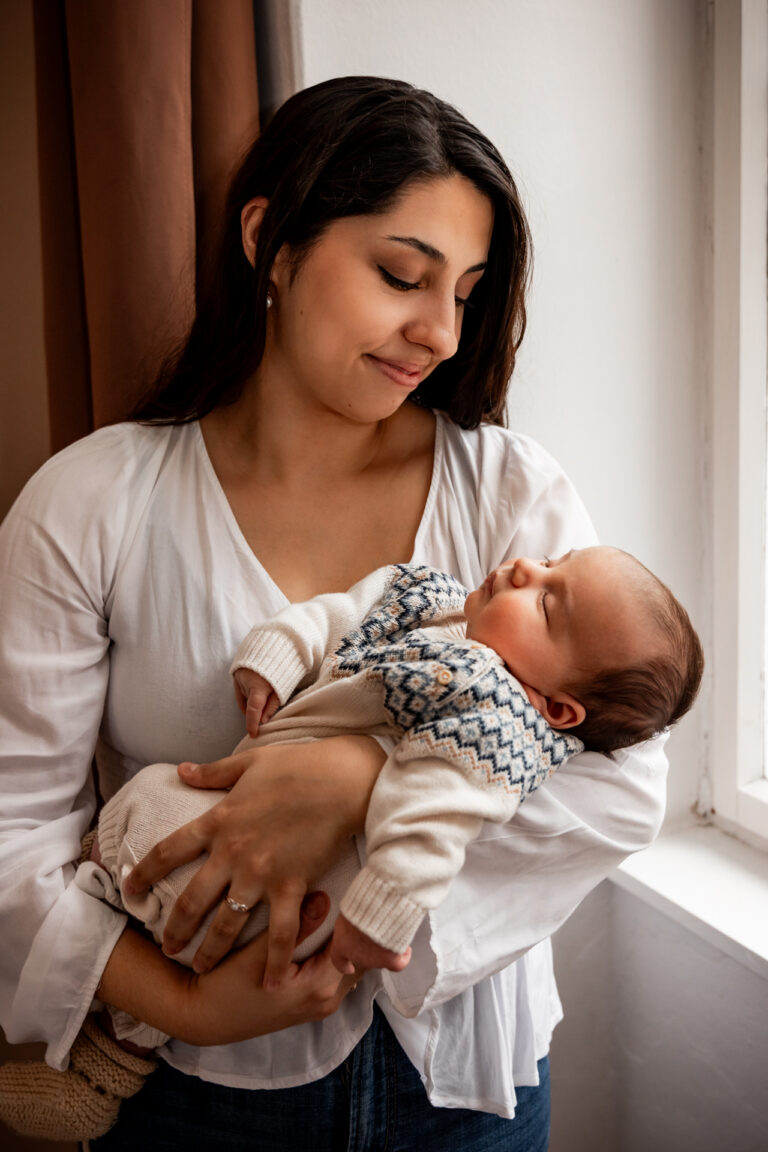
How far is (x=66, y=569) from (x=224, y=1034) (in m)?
0.60

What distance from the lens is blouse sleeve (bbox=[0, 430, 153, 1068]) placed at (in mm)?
1154

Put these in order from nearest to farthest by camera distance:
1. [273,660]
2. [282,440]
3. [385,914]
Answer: [385,914] < [273,660] < [282,440]

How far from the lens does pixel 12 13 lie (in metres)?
1.79

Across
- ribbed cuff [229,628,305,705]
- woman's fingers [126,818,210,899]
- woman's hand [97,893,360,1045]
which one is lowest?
woman's hand [97,893,360,1045]

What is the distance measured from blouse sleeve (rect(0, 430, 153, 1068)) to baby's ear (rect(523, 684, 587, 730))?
575 millimetres

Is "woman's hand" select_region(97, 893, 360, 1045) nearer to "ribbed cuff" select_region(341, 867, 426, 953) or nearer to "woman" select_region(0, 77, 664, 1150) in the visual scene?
"woman" select_region(0, 77, 664, 1150)

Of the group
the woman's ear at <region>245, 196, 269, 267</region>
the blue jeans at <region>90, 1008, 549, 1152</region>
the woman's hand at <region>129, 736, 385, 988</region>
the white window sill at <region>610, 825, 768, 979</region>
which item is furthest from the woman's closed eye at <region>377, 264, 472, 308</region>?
the white window sill at <region>610, 825, 768, 979</region>

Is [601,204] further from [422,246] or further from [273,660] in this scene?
[273,660]

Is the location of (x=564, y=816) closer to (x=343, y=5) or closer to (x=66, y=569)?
(x=66, y=569)

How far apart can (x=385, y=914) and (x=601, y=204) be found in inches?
52.4

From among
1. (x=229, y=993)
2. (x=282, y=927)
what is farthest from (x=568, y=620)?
(x=229, y=993)

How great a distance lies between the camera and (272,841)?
1076mm

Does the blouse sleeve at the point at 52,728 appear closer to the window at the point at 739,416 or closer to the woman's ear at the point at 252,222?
the woman's ear at the point at 252,222

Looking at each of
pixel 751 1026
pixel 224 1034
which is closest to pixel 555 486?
pixel 224 1034
